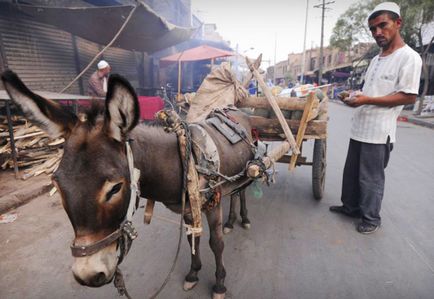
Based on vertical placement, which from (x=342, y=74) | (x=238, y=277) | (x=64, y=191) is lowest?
(x=238, y=277)

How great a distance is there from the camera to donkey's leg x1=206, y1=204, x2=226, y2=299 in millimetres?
2062

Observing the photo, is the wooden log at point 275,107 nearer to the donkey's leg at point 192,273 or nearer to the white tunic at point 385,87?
the white tunic at point 385,87

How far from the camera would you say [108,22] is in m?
6.31

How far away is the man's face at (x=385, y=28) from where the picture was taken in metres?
2.60

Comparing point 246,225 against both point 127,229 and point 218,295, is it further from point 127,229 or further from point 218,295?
point 127,229

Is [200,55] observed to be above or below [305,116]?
above

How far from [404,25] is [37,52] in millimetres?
15158

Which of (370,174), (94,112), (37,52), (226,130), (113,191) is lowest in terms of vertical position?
(370,174)

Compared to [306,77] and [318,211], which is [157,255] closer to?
[318,211]

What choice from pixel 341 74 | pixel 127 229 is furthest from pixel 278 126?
pixel 341 74

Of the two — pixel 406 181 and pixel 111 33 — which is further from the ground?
pixel 111 33

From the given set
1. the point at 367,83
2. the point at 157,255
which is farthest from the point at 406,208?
the point at 157,255

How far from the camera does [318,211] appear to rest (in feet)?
11.7

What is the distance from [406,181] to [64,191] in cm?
535
